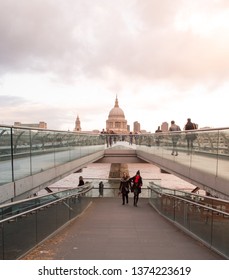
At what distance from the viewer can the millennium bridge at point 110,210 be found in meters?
5.69

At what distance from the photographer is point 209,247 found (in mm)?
6359

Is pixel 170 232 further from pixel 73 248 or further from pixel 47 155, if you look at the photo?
pixel 47 155

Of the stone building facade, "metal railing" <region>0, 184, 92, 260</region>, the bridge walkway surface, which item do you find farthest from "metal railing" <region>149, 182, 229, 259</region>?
the stone building facade

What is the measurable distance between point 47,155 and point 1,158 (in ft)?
12.2

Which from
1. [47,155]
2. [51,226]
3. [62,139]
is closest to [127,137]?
[62,139]

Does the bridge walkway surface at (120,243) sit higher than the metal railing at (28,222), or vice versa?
the metal railing at (28,222)

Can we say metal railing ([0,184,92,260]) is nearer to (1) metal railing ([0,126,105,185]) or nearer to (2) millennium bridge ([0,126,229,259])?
(2) millennium bridge ([0,126,229,259])

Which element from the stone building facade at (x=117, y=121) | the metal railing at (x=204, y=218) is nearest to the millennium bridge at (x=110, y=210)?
the metal railing at (x=204, y=218)

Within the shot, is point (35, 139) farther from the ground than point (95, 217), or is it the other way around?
point (35, 139)

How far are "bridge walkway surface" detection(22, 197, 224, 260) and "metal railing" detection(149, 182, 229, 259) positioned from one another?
165 millimetres

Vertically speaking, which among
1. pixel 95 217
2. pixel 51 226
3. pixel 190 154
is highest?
pixel 190 154

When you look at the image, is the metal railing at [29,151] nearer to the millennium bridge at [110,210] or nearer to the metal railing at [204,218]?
the millennium bridge at [110,210]

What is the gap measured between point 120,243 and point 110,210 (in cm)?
604

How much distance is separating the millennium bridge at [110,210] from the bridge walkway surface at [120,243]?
0.02 metres
